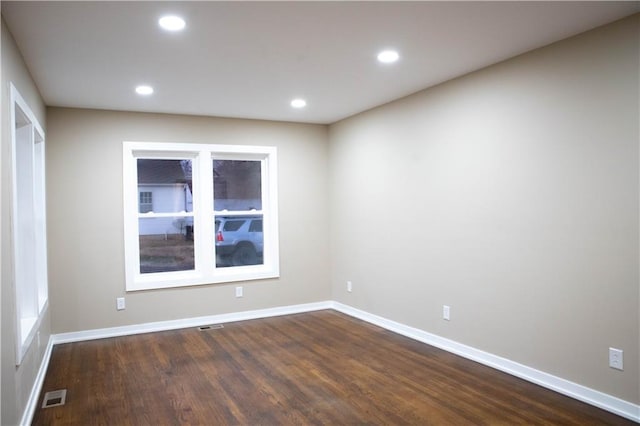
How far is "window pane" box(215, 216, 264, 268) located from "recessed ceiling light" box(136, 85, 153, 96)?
187 centimetres

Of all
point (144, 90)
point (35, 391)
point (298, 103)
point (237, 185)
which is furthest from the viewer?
point (237, 185)

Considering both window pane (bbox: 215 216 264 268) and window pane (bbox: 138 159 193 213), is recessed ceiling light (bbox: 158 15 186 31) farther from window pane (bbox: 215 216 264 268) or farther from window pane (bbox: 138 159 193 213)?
window pane (bbox: 215 216 264 268)

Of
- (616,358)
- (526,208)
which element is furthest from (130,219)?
(616,358)

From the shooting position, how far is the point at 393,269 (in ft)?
16.3

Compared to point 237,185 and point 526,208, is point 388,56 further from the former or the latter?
point 237,185

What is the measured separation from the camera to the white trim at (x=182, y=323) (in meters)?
4.88

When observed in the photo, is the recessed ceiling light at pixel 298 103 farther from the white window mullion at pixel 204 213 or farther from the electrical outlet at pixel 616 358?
the electrical outlet at pixel 616 358

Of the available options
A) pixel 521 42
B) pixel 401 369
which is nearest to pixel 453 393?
pixel 401 369

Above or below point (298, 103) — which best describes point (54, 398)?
below

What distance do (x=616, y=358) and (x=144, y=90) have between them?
4217mm

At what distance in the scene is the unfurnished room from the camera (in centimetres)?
284

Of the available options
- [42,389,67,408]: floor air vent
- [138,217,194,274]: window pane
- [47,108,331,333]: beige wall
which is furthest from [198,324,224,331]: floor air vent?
[42,389,67,408]: floor air vent

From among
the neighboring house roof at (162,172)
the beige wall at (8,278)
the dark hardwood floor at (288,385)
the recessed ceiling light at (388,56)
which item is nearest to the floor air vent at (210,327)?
the dark hardwood floor at (288,385)

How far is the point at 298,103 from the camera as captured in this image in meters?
4.89
